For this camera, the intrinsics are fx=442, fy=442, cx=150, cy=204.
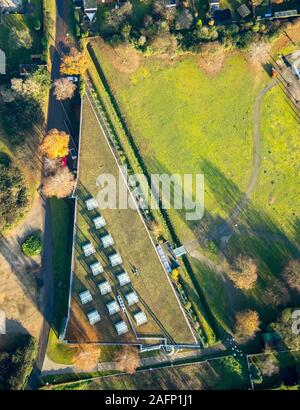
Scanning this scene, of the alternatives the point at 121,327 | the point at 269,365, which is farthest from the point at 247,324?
the point at 121,327

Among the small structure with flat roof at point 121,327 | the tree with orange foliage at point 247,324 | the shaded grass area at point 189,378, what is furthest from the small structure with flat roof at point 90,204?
the tree with orange foliage at point 247,324

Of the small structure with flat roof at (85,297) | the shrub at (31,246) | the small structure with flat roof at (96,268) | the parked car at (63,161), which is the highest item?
the parked car at (63,161)

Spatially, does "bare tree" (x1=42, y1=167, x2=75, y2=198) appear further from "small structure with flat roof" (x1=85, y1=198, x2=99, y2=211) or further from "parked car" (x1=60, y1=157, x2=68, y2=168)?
"small structure with flat roof" (x1=85, y1=198, x2=99, y2=211)

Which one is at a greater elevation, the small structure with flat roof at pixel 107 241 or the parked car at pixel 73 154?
the parked car at pixel 73 154

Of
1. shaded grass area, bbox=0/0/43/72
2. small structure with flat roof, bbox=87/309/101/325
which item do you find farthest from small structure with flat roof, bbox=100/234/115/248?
shaded grass area, bbox=0/0/43/72

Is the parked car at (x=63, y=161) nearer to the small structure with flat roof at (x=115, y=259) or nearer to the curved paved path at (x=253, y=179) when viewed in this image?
the small structure with flat roof at (x=115, y=259)

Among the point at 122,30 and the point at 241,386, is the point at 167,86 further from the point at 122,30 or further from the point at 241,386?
the point at 241,386
